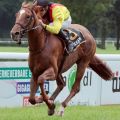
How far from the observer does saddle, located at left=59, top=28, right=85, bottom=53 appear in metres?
7.55

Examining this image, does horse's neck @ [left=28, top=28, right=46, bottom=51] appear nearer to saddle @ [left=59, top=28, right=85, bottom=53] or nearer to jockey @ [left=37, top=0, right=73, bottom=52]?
jockey @ [left=37, top=0, right=73, bottom=52]

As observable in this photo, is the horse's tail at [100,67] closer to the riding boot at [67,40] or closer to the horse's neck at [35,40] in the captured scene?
the riding boot at [67,40]

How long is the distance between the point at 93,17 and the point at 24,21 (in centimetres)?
4333

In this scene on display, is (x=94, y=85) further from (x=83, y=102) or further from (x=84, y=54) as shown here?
(x=84, y=54)

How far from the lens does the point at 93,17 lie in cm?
4959

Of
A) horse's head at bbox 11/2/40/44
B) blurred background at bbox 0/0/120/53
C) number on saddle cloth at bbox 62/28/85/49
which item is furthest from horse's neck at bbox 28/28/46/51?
blurred background at bbox 0/0/120/53

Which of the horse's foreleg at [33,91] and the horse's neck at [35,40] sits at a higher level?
the horse's neck at [35,40]

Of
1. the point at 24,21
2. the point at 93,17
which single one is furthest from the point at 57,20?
the point at 93,17

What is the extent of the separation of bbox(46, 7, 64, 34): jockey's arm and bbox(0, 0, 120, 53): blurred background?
2850 cm

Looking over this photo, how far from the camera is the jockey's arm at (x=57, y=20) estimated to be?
715cm

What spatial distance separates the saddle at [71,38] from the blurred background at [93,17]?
27654mm

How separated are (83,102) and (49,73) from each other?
4.61 meters

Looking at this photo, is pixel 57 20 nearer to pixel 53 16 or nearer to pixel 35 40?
pixel 53 16

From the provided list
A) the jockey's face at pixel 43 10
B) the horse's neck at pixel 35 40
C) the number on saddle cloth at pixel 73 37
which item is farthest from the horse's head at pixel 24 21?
the number on saddle cloth at pixel 73 37
